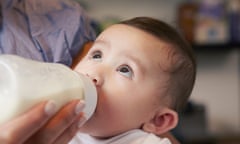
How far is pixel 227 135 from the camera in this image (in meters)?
3.17

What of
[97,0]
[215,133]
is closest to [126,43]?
[97,0]

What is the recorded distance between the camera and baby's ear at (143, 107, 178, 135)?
3.40ft

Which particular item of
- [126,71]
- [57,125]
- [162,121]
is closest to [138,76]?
[126,71]

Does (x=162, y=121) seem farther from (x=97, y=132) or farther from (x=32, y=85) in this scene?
(x=32, y=85)

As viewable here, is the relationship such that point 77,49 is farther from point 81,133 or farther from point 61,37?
point 81,133

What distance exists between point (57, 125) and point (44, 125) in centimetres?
2

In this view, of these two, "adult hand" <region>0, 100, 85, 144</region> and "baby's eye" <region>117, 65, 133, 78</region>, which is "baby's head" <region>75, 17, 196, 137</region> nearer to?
"baby's eye" <region>117, 65, 133, 78</region>

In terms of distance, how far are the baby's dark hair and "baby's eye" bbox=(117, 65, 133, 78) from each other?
0.26 ft

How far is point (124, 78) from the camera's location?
96 centimetres

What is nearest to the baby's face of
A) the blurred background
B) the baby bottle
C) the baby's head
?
the baby's head

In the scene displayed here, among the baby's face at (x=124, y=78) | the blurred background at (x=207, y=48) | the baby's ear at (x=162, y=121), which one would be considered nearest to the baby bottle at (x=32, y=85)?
the baby's face at (x=124, y=78)

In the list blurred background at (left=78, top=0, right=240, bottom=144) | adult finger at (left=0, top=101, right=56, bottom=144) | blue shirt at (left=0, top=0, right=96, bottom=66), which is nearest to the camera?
adult finger at (left=0, top=101, right=56, bottom=144)

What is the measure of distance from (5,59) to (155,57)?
1.15 feet

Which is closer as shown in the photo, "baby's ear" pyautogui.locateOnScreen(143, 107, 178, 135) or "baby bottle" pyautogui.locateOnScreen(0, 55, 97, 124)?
"baby bottle" pyautogui.locateOnScreen(0, 55, 97, 124)
